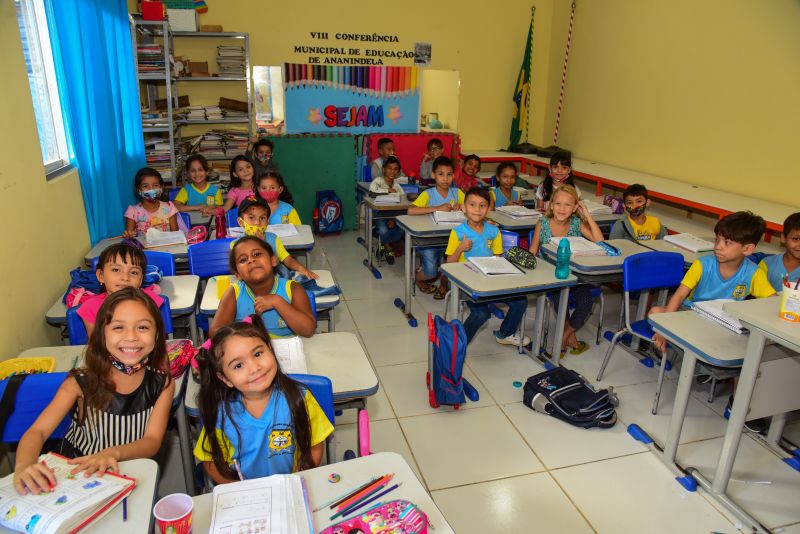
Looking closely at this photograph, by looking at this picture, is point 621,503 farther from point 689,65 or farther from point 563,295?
point 689,65

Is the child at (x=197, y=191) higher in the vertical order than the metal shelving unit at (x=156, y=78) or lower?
lower

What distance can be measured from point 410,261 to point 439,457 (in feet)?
6.06

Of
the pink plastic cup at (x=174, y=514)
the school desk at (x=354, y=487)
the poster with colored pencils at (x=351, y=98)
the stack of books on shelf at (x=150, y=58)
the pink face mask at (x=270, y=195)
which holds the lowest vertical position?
the school desk at (x=354, y=487)

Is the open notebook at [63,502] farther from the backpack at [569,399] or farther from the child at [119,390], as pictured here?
the backpack at [569,399]

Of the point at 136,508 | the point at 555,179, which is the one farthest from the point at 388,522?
the point at 555,179

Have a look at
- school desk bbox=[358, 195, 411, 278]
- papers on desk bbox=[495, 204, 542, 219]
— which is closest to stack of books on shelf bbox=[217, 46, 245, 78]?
school desk bbox=[358, 195, 411, 278]

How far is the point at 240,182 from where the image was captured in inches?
195

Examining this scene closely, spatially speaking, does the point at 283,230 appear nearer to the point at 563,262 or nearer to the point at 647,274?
the point at 563,262

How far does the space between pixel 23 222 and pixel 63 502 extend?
6.16 feet

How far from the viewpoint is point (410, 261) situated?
413 cm

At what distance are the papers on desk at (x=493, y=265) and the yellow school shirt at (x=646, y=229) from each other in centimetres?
129

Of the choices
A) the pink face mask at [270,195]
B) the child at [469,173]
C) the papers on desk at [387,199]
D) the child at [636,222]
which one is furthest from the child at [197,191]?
the child at [636,222]

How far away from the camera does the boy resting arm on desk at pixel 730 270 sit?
2709 millimetres

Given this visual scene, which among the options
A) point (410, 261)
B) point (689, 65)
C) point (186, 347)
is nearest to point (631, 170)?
point (689, 65)
